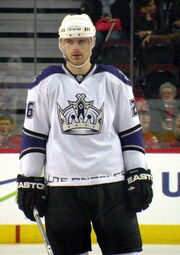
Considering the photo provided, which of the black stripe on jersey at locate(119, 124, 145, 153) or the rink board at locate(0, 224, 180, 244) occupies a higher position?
the black stripe on jersey at locate(119, 124, 145, 153)

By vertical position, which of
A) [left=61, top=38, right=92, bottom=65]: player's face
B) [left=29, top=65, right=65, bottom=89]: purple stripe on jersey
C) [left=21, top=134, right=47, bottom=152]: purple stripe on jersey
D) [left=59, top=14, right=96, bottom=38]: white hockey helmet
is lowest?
[left=21, top=134, right=47, bottom=152]: purple stripe on jersey

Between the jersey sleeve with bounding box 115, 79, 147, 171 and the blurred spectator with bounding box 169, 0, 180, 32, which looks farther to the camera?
the blurred spectator with bounding box 169, 0, 180, 32

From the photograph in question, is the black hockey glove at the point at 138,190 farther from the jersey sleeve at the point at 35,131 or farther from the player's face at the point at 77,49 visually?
the player's face at the point at 77,49

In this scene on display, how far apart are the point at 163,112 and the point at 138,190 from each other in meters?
3.04

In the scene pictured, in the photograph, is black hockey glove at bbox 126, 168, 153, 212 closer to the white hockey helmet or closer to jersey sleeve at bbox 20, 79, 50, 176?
jersey sleeve at bbox 20, 79, 50, 176

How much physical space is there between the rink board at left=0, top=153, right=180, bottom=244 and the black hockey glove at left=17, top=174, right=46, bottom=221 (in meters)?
2.76

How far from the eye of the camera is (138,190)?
332cm

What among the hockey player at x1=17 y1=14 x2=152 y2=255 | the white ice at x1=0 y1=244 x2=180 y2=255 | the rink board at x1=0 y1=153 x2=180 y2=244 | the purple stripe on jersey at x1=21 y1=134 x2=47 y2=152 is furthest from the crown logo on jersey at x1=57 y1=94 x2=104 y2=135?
the rink board at x1=0 y1=153 x2=180 y2=244

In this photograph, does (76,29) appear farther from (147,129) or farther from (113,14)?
(113,14)

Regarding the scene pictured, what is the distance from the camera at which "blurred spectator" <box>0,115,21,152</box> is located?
631 centimetres

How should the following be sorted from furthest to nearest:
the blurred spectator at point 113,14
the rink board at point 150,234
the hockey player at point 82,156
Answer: the blurred spectator at point 113,14
the rink board at point 150,234
the hockey player at point 82,156

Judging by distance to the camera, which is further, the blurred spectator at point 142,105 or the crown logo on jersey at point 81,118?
the blurred spectator at point 142,105

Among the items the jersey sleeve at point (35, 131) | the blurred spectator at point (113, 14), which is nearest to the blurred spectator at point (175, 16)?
the blurred spectator at point (113, 14)

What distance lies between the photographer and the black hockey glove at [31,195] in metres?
3.35
